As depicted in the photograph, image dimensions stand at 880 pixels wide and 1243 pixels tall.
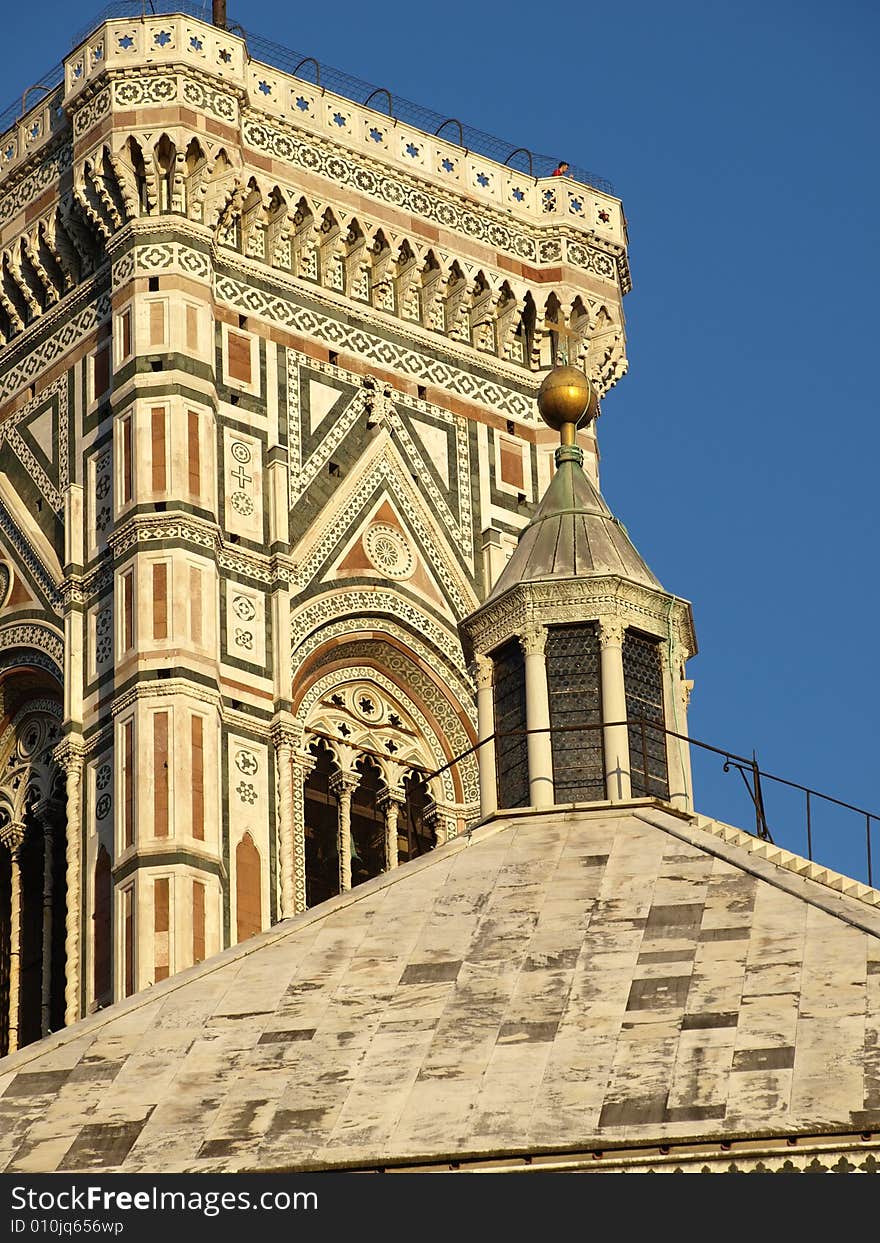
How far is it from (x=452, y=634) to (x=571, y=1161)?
861 inches

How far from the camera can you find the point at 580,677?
115 ft

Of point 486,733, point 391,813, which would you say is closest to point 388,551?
point 391,813

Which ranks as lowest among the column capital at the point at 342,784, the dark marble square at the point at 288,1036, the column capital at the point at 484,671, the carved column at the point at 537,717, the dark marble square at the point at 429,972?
the dark marble square at the point at 288,1036

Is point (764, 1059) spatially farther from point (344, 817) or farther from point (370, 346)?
point (370, 346)

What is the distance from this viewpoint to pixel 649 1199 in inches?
→ 873

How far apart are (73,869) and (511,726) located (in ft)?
30.4

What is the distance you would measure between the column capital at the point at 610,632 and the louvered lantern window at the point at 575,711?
0.07 meters

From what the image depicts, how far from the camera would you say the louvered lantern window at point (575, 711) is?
34.3 meters

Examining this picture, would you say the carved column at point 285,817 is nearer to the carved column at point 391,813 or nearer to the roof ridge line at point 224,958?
the carved column at point 391,813

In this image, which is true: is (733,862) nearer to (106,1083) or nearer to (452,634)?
(106,1083)

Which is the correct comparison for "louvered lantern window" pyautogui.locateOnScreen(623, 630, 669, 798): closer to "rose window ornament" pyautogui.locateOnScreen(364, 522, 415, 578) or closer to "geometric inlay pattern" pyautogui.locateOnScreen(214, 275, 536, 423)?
"rose window ornament" pyautogui.locateOnScreen(364, 522, 415, 578)

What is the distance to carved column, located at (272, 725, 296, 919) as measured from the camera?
43344 mm

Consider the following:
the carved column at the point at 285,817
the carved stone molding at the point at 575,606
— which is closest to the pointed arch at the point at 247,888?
the carved column at the point at 285,817

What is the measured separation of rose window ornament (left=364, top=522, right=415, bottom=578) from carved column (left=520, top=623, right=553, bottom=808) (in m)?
12.0
